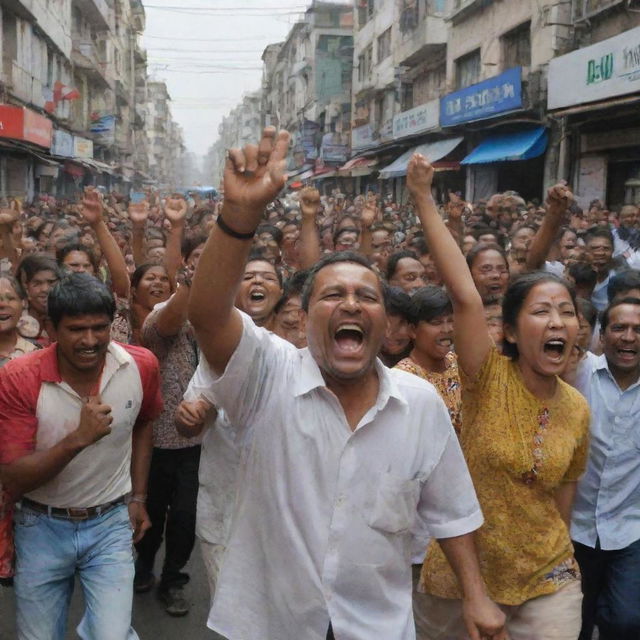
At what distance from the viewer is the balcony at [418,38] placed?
24109mm

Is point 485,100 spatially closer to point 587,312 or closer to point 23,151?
point 23,151

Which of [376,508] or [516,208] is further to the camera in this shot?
[516,208]

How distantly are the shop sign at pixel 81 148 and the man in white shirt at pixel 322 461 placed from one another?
29.8 metres

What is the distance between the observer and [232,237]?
1.81m

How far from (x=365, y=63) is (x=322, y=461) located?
1430 inches

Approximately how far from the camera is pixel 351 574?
1959 millimetres

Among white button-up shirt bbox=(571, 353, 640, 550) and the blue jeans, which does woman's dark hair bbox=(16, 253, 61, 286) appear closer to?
the blue jeans

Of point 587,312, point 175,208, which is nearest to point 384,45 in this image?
point 175,208

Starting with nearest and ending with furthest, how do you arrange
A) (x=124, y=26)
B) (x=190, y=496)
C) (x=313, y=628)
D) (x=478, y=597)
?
(x=313, y=628) → (x=478, y=597) → (x=190, y=496) → (x=124, y=26)

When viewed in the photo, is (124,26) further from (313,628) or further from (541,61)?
(313,628)

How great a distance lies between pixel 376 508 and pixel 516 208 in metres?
9.88

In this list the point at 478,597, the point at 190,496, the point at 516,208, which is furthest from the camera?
the point at 516,208

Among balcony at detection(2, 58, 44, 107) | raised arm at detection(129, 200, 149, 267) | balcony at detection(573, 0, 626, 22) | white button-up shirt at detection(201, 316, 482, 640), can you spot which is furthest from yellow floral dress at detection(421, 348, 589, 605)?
balcony at detection(2, 58, 44, 107)

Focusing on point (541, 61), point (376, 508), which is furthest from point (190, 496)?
point (541, 61)
